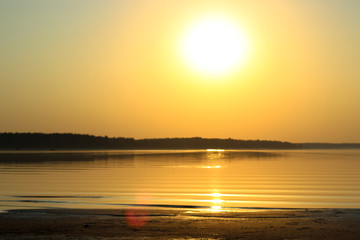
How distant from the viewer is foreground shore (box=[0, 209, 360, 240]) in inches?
561

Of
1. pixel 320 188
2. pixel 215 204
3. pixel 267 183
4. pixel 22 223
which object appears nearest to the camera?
pixel 22 223

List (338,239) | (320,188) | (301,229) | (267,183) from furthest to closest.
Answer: (267,183) < (320,188) < (301,229) < (338,239)

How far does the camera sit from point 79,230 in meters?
15.1

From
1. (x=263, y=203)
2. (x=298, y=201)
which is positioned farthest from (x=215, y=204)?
(x=298, y=201)

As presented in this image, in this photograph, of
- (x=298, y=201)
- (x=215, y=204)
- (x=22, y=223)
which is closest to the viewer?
(x=22, y=223)

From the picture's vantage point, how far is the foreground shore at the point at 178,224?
14258mm

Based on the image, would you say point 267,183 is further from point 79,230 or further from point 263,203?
point 79,230

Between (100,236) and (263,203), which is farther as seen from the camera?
(263,203)

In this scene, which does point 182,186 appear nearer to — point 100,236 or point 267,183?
point 267,183

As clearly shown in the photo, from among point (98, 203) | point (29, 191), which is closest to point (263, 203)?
point (98, 203)

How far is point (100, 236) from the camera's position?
1413 cm

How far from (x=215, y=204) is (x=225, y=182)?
42.7 feet

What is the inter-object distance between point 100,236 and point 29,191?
52.7 feet

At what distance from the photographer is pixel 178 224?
633 inches
